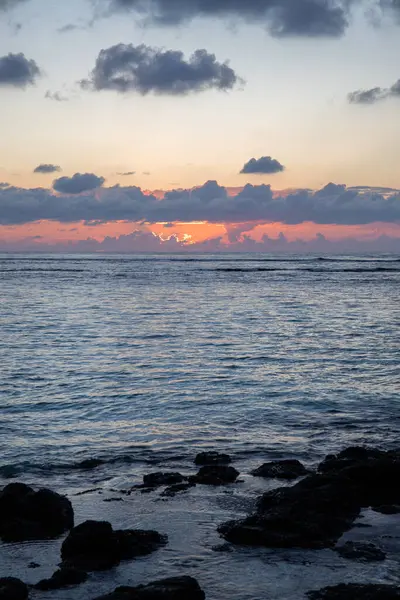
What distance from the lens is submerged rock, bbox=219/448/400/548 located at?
428 inches

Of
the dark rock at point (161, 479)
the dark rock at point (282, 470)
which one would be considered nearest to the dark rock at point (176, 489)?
the dark rock at point (161, 479)

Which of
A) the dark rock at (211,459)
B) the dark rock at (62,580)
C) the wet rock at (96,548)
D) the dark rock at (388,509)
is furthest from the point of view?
the dark rock at (211,459)

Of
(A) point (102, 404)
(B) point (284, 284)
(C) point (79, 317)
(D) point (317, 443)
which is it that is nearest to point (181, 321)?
(C) point (79, 317)

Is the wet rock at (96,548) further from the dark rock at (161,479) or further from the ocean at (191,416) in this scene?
the dark rock at (161,479)

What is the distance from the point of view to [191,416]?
65.4ft

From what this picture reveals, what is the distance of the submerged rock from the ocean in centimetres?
33

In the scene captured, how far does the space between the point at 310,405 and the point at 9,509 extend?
1199 centimetres

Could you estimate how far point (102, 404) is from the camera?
845 inches

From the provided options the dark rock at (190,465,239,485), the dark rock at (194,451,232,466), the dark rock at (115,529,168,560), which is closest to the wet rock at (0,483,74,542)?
the dark rock at (115,529,168,560)

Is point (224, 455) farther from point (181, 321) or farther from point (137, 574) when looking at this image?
point (181, 321)

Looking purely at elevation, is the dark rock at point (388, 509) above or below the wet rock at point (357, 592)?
below

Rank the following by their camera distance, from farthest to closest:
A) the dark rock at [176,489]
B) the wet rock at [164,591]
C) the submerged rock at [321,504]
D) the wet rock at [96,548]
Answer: the dark rock at [176,489], the submerged rock at [321,504], the wet rock at [96,548], the wet rock at [164,591]

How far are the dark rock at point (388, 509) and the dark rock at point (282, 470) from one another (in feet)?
6.94

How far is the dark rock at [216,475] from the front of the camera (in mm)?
13711
